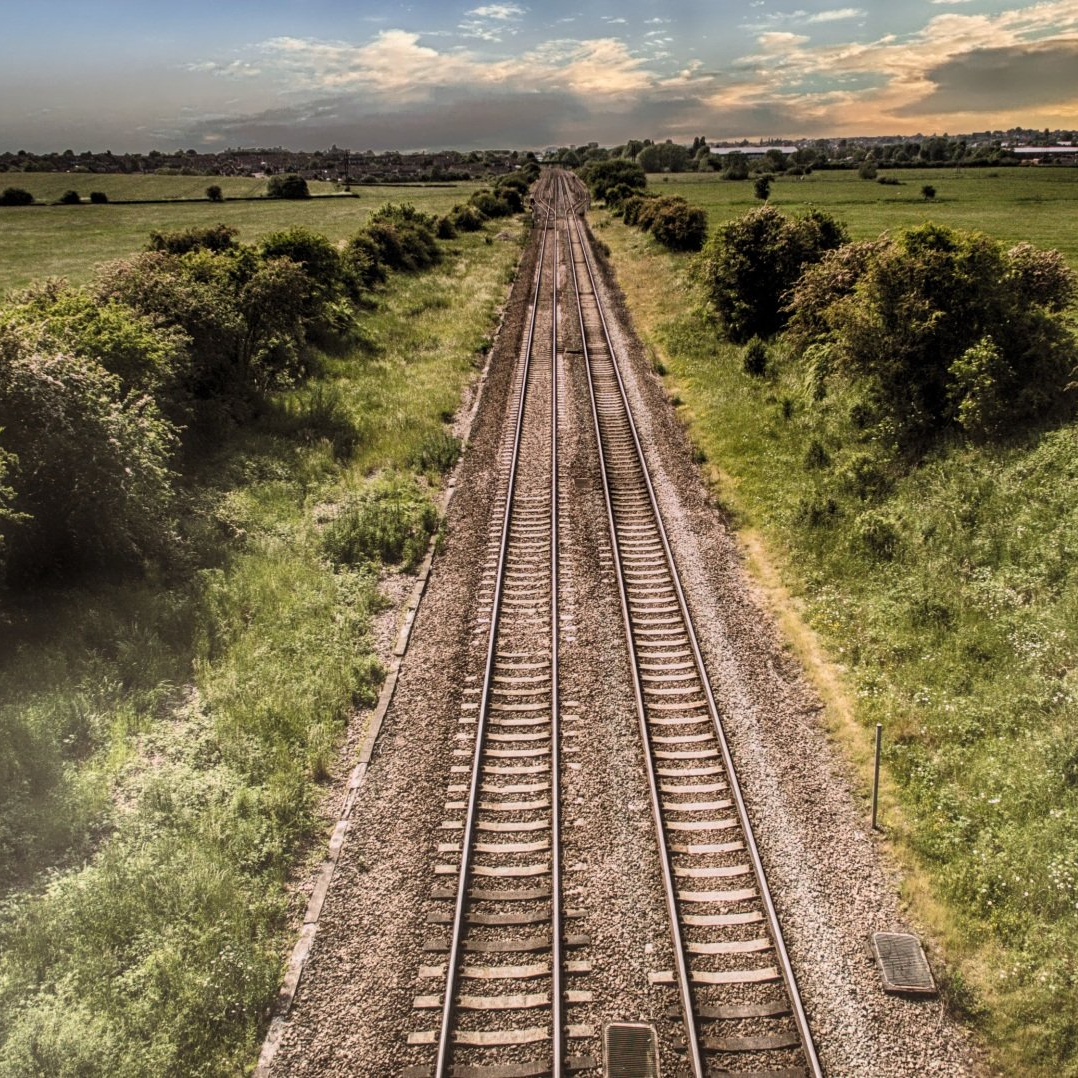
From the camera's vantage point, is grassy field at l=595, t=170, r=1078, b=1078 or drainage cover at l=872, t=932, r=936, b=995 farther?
grassy field at l=595, t=170, r=1078, b=1078

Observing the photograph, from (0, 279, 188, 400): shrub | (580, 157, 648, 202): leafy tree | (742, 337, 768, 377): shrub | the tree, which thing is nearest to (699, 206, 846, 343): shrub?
(742, 337, 768, 377): shrub

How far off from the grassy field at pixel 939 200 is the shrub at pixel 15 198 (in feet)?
290

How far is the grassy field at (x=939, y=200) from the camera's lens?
→ 55.8 meters

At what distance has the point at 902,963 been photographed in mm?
8016

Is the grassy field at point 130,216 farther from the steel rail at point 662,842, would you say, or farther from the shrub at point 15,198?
the steel rail at point 662,842

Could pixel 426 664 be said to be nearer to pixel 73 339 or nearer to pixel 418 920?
pixel 418 920

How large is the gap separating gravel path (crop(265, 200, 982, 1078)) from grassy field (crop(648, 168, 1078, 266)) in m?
33.7

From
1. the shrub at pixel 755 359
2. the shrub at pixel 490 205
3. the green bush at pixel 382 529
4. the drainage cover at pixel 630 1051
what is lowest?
the drainage cover at pixel 630 1051

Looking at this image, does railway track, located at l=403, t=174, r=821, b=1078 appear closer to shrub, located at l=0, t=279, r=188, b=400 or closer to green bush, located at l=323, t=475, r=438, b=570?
green bush, located at l=323, t=475, r=438, b=570

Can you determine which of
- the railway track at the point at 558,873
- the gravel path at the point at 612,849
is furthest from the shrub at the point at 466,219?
the gravel path at the point at 612,849

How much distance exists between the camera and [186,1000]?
7.51 metres

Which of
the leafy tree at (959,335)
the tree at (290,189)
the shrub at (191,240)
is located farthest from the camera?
the tree at (290,189)

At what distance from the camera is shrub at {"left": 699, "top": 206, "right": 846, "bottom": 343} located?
29.2m

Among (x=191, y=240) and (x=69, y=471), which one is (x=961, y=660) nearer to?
(x=69, y=471)
